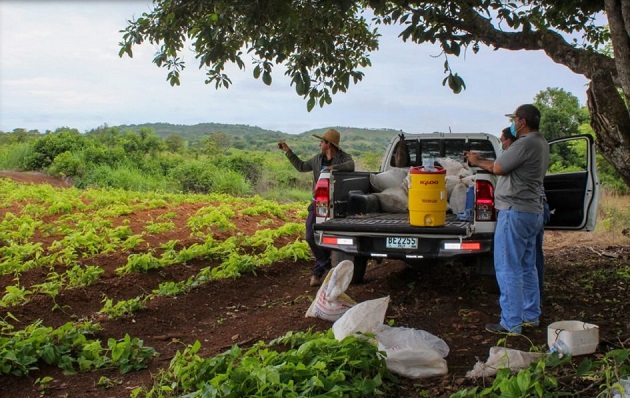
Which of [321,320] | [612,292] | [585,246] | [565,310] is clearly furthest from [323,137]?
[585,246]

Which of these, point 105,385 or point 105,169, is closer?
point 105,385

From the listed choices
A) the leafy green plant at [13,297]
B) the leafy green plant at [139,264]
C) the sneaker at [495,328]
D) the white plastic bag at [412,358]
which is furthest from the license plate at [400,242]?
the leafy green plant at [13,297]

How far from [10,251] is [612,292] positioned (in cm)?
744

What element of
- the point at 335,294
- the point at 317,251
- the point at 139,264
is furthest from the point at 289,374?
the point at 139,264

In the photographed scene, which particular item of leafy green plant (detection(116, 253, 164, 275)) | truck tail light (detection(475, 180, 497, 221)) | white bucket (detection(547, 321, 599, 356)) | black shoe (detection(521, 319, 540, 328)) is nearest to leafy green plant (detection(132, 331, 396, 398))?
white bucket (detection(547, 321, 599, 356))

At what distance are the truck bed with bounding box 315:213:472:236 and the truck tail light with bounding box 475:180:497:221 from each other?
159mm

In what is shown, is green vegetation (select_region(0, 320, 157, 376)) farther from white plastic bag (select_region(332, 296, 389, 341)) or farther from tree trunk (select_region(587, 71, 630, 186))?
tree trunk (select_region(587, 71, 630, 186))

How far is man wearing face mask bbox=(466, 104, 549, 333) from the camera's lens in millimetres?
5582

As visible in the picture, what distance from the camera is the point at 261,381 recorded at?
13.1 feet

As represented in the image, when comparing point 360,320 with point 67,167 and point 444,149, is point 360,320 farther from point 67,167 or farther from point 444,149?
point 67,167

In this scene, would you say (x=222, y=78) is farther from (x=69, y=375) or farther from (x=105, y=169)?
(x=105, y=169)

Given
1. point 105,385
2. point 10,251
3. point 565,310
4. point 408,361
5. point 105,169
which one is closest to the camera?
point 408,361

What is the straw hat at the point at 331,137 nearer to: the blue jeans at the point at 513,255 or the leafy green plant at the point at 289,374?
the blue jeans at the point at 513,255

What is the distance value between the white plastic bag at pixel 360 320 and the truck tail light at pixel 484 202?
1.78 meters
